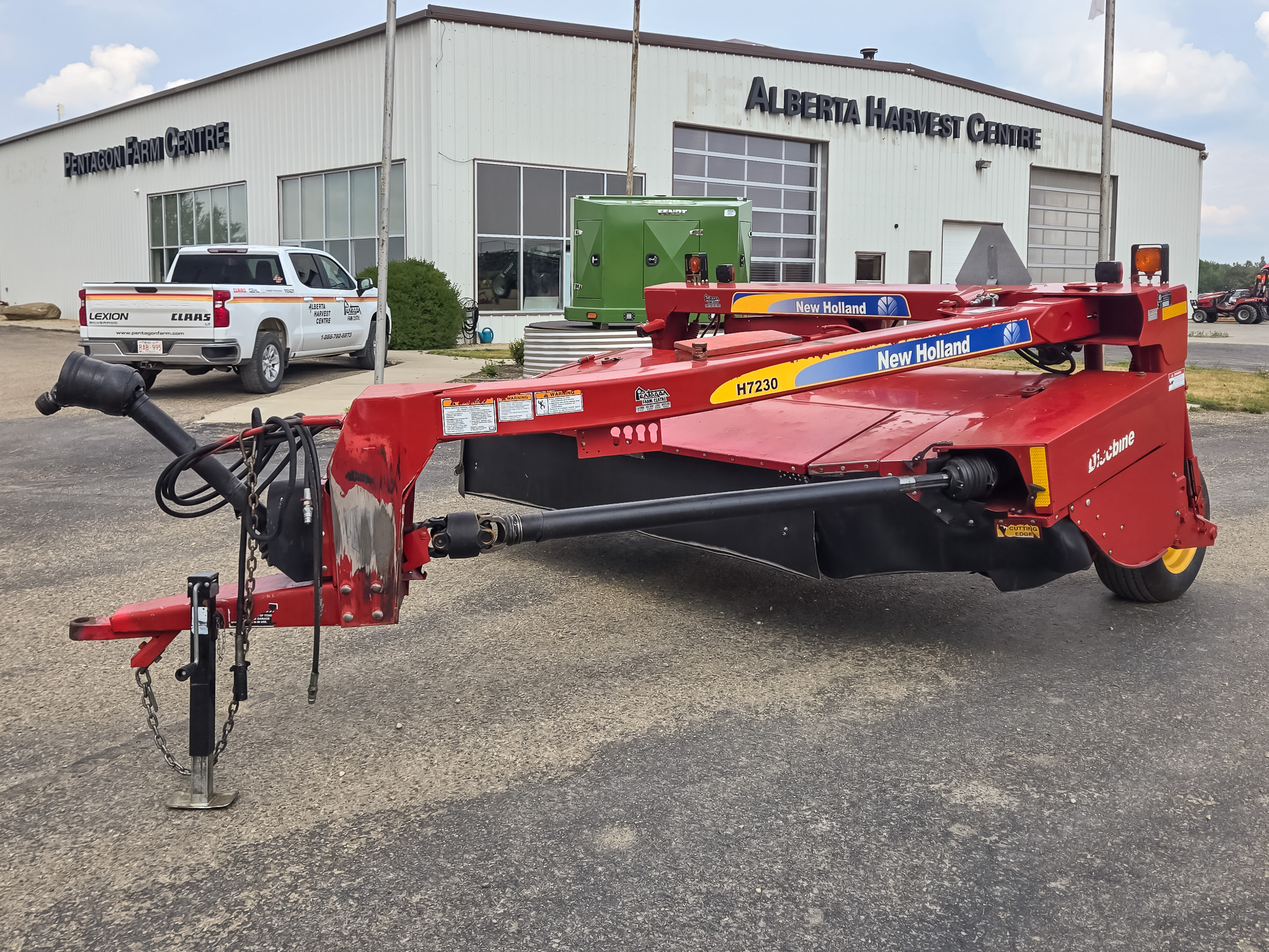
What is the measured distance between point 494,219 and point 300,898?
2193cm

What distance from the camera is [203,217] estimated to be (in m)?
30.0

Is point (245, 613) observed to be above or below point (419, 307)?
below

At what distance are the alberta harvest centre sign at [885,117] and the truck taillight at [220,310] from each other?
17327 mm

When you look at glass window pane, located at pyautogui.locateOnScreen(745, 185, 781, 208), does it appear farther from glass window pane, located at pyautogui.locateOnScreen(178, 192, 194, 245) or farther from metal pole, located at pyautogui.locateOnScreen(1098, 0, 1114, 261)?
glass window pane, located at pyautogui.locateOnScreen(178, 192, 194, 245)

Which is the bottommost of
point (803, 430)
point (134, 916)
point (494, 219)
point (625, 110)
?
point (134, 916)

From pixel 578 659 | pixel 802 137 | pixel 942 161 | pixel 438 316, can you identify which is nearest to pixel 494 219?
pixel 438 316

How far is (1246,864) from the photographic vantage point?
2.98 m

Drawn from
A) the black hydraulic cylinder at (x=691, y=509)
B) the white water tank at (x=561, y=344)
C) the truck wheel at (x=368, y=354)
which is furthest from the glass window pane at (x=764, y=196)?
the black hydraulic cylinder at (x=691, y=509)

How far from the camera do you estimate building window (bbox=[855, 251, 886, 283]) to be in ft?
102

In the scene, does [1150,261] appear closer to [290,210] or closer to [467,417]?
[467,417]

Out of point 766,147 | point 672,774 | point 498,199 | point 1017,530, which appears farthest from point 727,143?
point 672,774

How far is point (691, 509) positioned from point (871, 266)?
29.2 m

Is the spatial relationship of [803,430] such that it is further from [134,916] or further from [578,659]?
[134,916]

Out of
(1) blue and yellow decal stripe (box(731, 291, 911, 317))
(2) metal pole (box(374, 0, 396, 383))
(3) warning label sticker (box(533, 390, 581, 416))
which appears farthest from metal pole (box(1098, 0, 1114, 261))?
(3) warning label sticker (box(533, 390, 581, 416))
